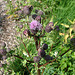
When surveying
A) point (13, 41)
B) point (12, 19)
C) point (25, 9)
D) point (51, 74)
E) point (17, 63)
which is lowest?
point (51, 74)

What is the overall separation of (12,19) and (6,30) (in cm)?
34

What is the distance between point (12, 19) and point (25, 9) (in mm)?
1599

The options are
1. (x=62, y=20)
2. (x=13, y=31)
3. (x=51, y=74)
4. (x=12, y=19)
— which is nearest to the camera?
(x=51, y=74)

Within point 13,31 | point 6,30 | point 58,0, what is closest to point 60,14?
point 58,0

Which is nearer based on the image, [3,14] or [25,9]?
[25,9]

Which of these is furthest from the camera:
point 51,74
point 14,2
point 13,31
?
point 14,2

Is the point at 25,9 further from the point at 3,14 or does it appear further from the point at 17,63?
the point at 3,14

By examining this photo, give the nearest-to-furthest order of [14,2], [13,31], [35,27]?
[35,27] < [13,31] < [14,2]

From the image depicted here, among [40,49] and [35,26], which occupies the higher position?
[35,26]

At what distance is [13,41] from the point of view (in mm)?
2043

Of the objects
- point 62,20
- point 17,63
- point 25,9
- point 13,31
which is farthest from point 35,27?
point 13,31

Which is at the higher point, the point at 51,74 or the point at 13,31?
the point at 13,31

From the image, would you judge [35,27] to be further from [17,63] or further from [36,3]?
[36,3]

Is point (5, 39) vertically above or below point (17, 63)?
above
